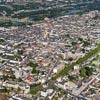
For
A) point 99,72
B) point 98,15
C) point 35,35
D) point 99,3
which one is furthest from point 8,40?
point 99,3

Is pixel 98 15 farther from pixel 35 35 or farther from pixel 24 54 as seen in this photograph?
pixel 24 54

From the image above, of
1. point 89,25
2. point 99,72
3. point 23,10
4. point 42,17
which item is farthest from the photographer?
point 23,10

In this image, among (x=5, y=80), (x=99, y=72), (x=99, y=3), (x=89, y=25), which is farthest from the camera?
(x=99, y=3)

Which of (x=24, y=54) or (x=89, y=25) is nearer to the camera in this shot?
(x=24, y=54)

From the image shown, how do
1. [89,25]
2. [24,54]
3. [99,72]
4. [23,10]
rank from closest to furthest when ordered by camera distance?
[99,72]
[24,54]
[89,25]
[23,10]

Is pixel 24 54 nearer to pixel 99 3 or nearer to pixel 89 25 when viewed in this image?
pixel 89 25

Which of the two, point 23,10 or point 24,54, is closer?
point 24,54

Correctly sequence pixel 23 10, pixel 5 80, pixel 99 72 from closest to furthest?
1. pixel 5 80
2. pixel 99 72
3. pixel 23 10

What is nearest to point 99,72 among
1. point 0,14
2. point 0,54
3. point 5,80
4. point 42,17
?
point 5,80
